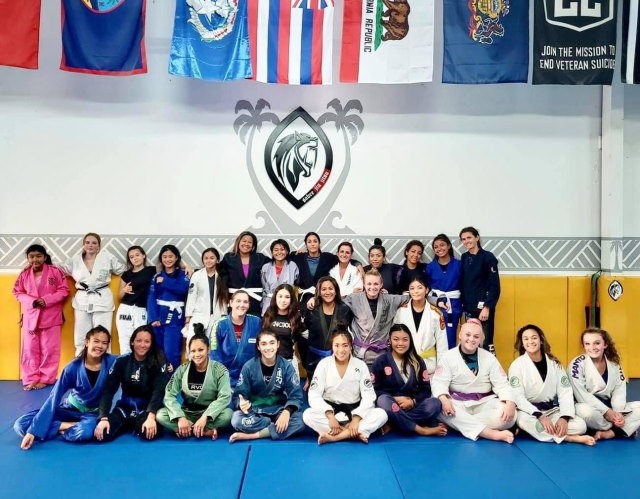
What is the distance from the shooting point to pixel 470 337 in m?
4.47

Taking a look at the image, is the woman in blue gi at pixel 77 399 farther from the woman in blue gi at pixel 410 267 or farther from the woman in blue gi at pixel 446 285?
the woman in blue gi at pixel 446 285

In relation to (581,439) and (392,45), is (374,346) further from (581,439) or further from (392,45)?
(392,45)

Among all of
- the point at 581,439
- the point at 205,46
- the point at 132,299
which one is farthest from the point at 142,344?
the point at 581,439

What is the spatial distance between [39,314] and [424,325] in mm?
4296

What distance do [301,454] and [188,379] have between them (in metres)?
1.17

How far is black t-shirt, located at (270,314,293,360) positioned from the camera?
17.1ft

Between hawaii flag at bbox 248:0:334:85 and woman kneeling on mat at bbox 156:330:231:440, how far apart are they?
3160mm

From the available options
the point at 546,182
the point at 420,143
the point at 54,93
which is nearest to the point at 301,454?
the point at 420,143

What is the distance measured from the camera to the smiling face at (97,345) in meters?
4.21

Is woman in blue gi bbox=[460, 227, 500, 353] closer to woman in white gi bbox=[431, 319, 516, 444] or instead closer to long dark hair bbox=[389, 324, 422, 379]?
woman in white gi bbox=[431, 319, 516, 444]

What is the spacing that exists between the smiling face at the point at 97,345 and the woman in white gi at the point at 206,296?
1.61 m

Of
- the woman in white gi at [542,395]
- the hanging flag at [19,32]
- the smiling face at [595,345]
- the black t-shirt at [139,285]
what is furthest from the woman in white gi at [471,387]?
the hanging flag at [19,32]

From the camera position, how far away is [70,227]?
6.50m

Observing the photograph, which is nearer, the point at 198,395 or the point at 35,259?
the point at 198,395
